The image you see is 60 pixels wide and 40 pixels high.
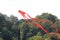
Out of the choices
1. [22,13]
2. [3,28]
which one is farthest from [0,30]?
[22,13]

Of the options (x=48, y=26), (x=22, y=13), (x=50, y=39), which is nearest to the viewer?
(x=22, y=13)

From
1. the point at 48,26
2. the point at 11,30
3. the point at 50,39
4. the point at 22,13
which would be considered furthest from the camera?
the point at 11,30

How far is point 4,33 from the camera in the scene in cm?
8638

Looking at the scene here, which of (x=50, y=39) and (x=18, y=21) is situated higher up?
(x=18, y=21)

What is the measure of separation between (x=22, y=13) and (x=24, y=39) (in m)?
53.1

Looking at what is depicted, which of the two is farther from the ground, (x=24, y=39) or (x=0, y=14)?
(x=0, y=14)

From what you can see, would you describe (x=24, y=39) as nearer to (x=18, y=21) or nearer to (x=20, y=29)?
(x=20, y=29)

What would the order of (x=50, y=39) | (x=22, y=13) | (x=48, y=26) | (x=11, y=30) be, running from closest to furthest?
1. (x=22, y=13)
2. (x=50, y=39)
3. (x=48, y=26)
4. (x=11, y=30)

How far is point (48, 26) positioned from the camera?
280 ft

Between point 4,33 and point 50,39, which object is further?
point 4,33

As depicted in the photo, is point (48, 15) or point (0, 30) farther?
point (48, 15)

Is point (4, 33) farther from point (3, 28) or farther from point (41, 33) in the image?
point (41, 33)

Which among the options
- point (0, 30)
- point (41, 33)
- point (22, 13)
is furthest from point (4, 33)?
point (22, 13)

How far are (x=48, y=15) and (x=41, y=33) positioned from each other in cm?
809
